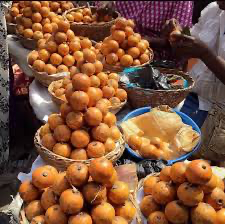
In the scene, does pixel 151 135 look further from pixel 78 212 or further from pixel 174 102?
pixel 78 212

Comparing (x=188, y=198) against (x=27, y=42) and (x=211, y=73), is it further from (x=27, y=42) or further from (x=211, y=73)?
(x=27, y=42)

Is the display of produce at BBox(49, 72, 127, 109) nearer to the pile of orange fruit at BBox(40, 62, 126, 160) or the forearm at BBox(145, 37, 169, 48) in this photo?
the pile of orange fruit at BBox(40, 62, 126, 160)

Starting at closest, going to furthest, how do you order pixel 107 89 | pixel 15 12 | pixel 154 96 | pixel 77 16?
pixel 107 89 → pixel 154 96 → pixel 77 16 → pixel 15 12

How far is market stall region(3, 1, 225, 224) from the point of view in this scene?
1.25 m

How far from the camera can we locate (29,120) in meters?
3.71

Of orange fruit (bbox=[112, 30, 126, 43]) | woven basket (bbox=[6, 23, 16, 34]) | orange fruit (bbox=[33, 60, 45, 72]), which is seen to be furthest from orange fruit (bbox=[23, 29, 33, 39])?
orange fruit (bbox=[112, 30, 126, 43])

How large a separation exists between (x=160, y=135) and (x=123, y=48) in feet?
2.66

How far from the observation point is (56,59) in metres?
2.39

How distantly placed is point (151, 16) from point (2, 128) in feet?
6.35

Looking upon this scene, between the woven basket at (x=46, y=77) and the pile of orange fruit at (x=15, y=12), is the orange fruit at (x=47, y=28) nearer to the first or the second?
the pile of orange fruit at (x=15, y=12)

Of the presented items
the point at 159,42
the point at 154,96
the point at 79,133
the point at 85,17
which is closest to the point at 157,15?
the point at 159,42

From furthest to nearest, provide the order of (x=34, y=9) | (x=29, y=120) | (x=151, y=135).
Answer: (x=29, y=120) → (x=34, y=9) → (x=151, y=135)

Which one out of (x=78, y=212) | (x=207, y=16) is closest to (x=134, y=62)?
(x=207, y=16)

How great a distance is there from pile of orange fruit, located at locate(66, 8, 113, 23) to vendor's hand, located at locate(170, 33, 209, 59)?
1.08 metres
